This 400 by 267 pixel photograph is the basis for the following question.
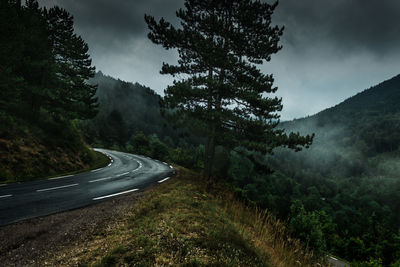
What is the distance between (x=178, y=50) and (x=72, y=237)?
33.3 ft

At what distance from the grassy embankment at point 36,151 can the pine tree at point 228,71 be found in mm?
9915

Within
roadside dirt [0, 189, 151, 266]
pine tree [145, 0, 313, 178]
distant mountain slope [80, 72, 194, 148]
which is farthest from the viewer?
distant mountain slope [80, 72, 194, 148]

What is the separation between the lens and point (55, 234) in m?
4.64

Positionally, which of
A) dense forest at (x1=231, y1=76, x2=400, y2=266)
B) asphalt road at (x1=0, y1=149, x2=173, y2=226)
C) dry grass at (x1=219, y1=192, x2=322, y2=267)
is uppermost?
dry grass at (x1=219, y1=192, x2=322, y2=267)

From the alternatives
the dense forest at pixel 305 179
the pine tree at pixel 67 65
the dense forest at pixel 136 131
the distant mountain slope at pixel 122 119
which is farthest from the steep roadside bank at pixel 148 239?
the pine tree at pixel 67 65

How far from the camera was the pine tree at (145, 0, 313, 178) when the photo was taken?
31.5 ft

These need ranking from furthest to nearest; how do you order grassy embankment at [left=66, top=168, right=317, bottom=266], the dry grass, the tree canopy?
the tree canopy → the dry grass → grassy embankment at [left=66, top=168, right=317, bottom=266]

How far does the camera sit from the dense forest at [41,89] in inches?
462

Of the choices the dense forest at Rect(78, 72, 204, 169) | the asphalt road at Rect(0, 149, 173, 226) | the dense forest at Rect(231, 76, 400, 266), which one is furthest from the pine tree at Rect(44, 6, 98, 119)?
the dense forest at Rect(231, 76, 400, 266)

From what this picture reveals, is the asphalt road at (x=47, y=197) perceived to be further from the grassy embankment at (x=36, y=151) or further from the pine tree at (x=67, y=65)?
the pine tree at (x=67, y=65)

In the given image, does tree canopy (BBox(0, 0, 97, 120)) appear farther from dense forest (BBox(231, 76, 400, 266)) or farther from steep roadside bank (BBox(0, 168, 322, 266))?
dense forest (BBox(231, 76, 400, 266))

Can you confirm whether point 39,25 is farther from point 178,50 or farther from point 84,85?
point 178,50

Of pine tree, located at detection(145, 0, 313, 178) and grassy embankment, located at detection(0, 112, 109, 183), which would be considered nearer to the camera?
pine tree, located at detection(145, 0, 313, 178)

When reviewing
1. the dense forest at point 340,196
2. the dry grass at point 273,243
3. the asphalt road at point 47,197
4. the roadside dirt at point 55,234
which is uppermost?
the dry grass at point 273,243
